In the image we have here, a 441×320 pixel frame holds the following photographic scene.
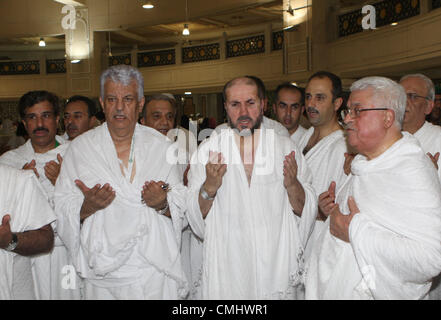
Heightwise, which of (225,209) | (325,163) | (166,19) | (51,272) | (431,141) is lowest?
(51,272)

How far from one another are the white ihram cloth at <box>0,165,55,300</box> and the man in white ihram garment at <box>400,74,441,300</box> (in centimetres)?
269

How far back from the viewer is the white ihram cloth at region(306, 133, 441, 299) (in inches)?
85.0

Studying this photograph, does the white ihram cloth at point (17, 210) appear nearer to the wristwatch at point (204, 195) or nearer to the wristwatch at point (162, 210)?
the wristwatch at point (162, 210)

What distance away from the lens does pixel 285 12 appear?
1336 cm

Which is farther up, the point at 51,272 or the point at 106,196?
the point at 106,196

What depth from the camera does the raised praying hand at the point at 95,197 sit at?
2697 millimetres

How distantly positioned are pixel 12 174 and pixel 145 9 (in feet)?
47.6

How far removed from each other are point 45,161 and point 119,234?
1.01 m

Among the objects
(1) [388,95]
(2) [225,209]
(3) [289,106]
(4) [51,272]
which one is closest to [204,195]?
(2) [225,209]

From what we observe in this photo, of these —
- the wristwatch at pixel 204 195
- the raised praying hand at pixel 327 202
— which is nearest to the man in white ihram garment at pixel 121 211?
the wristwatch at pixel 204 195

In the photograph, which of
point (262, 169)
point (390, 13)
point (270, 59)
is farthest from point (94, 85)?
point (262, 169)

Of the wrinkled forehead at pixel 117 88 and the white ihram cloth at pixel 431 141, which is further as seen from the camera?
the white ihram cloth at pixel 431 141

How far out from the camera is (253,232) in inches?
113

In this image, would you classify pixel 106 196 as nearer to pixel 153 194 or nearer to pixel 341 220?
pixel 153 194
